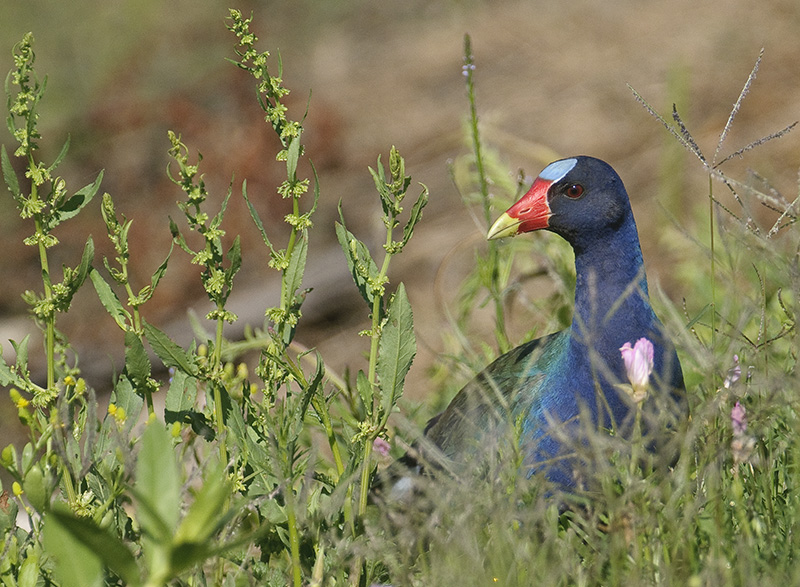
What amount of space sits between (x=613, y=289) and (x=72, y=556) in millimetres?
1590

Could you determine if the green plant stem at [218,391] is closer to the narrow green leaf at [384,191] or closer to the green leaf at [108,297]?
the green leaf at [108,297]

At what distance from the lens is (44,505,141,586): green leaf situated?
109cm

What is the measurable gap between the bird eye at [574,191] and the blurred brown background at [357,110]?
2.05m

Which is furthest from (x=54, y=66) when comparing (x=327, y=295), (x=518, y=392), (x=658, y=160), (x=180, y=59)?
(x=518, y=392)

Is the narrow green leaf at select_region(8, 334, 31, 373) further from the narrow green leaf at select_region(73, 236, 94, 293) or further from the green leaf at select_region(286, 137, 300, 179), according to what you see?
the green leaf at select_region(286, 137, 300, 179)

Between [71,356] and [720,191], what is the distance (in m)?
3.33

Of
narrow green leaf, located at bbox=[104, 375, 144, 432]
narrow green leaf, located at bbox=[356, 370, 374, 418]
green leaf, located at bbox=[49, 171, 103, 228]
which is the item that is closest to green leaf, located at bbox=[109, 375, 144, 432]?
narrow green leaf, located at bbox=[104, 375, 144, 432]

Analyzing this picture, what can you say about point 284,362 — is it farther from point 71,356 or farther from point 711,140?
point 711,140

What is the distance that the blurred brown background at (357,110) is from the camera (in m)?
5.09

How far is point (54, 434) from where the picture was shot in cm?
171

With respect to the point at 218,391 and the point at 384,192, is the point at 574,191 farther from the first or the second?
the point at 218,391

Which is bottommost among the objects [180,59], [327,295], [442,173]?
[327,295]

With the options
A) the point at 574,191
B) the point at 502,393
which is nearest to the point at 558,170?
the point at 574,191

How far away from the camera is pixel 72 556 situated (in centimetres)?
120
